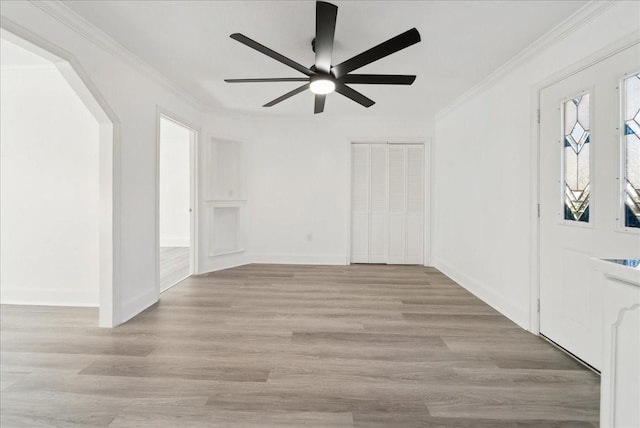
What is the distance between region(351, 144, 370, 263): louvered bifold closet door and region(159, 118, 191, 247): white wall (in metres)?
4.39

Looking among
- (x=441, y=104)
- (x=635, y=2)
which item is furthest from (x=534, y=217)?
(x=441, y=104)

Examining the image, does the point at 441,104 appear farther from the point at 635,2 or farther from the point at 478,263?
the point at 635,2

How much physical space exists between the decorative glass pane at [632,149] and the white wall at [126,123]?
12.3ft

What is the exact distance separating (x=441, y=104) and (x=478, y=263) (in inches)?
89.8

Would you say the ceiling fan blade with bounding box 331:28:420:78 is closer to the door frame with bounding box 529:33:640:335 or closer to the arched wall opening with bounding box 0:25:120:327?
the door frame with bounding box 529:33:640:335

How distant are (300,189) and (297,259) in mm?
1219

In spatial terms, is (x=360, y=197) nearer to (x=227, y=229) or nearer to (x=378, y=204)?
(x=378, y=204)

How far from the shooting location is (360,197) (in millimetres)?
5227

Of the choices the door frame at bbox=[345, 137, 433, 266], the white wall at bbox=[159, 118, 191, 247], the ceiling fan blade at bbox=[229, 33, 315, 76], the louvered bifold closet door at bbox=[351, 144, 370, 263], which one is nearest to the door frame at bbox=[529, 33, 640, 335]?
the ceiling fan blade at bbox=[229, 33, 315, 76]

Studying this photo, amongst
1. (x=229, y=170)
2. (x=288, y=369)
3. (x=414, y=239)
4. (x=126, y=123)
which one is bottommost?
(x=288, y=369)

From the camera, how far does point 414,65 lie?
3.00 metres

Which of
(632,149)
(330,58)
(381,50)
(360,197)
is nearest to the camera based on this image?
(632,149)

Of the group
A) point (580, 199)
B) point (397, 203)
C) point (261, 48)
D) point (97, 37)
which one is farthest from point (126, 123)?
point (397, 203)

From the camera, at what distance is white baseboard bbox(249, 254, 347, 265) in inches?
206
